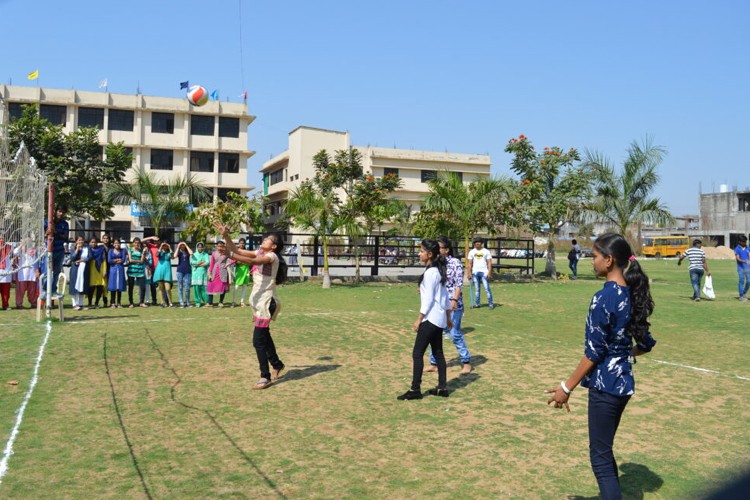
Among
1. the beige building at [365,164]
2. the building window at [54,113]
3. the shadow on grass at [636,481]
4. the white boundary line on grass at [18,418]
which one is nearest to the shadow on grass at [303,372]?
the white boundary line on grass at [18,418]

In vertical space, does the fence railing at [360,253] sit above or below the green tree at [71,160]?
below

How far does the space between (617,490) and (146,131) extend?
50.5 metres

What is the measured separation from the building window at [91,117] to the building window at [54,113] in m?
1.06


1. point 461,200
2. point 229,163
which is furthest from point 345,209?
point 229,163

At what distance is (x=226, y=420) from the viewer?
628cm

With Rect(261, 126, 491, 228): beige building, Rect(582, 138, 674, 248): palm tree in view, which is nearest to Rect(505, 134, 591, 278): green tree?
Rect(582, 138, 674, 248): palm tree

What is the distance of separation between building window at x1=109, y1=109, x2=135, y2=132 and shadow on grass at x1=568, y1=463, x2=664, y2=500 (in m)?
49.6

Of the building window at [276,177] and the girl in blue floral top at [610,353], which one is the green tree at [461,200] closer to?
the girl in blue floral top at [610,353]

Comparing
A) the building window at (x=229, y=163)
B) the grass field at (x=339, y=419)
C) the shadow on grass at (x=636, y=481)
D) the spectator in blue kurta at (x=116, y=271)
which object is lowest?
the shadow on grass at (x=636, y=481)

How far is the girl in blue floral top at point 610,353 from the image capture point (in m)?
3.91

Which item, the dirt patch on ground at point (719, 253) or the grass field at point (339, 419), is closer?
the grass field at point (339, 419)

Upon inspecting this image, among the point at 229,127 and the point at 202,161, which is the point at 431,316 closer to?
the point at 202,161

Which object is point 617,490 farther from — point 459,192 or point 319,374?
point 459,192

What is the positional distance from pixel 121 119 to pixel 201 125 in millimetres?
5805
